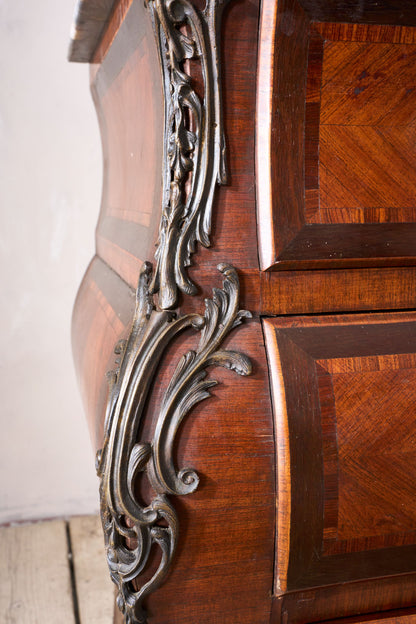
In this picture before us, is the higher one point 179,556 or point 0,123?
point 0,123

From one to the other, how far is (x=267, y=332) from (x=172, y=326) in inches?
2.7

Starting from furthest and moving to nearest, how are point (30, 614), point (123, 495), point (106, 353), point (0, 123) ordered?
point (0, 123)
point (30, 614)
point (106, 353)
point (123, 495)

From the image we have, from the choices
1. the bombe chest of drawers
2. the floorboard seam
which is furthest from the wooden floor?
the bombe chest of drawers

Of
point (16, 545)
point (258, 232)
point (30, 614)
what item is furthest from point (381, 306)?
point (16, 545)

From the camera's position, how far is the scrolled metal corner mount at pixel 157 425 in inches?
17.1

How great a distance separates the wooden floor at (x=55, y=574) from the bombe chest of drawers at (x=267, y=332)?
22.1 inches

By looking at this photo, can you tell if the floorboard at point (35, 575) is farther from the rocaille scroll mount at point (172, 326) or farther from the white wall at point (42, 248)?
the rocaille scroll mount at point (172, 326)

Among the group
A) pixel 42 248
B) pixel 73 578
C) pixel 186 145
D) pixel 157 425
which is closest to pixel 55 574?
pixel 73 578

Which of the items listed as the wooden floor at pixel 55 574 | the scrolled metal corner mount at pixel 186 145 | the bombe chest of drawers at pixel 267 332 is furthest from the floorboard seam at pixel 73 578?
the scrolled metal corner mount at pixel 186 145

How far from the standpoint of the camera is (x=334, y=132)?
0.45 metres

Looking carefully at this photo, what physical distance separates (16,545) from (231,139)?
2.99 feet

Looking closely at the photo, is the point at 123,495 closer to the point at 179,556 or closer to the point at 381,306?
the point at 179,556

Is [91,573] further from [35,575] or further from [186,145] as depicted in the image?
[186,145]

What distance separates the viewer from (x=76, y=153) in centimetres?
110
